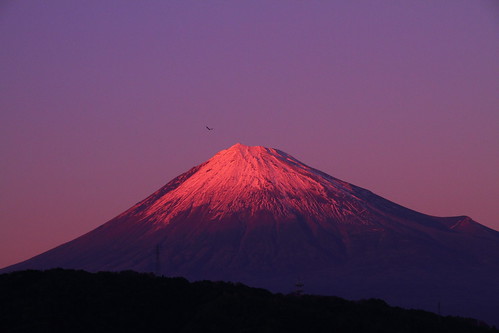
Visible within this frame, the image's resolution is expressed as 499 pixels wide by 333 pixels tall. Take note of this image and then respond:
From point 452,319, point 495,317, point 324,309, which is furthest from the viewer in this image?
point 495,317

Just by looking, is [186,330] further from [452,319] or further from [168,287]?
[452,319]

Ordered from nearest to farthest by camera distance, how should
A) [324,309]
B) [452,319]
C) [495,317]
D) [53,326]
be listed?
[53,326] → [324,309] → [452,319] → [495,317]

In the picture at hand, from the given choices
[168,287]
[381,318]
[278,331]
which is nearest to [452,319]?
[381,318]

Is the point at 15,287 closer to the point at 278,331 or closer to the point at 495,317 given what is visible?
the point at 278,331

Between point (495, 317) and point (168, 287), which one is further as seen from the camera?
point (495, 317)

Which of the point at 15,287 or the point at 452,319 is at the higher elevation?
the point at 15,287

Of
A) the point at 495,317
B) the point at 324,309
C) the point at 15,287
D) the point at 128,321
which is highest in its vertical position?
the point at 15,287
